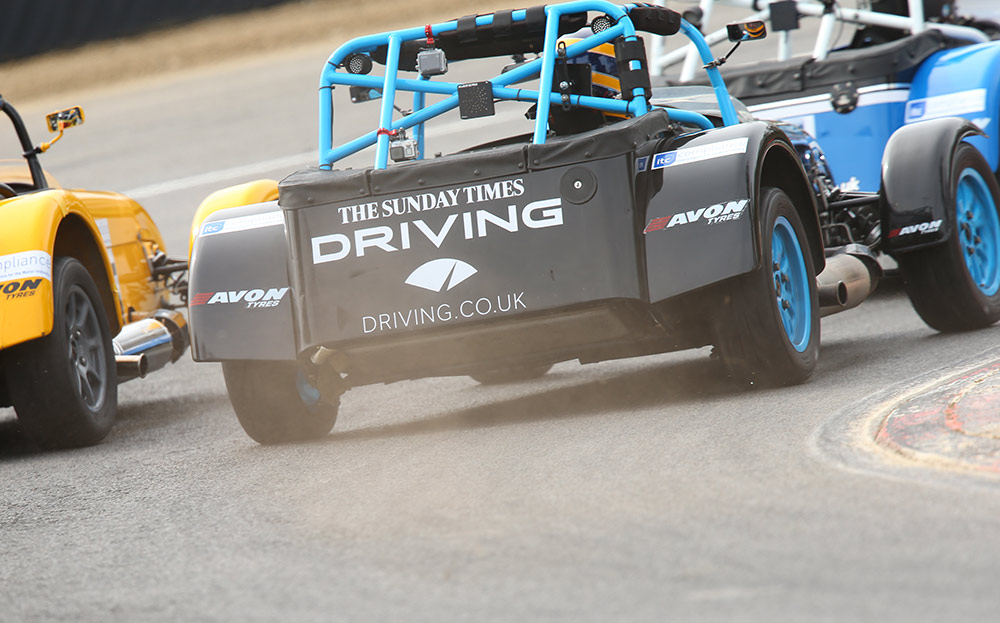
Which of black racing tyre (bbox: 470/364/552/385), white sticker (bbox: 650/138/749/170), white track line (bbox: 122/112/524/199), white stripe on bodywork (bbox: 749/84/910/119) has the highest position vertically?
white sticker (bbox: 650/138/749/170)

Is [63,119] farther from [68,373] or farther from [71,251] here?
[68,373]

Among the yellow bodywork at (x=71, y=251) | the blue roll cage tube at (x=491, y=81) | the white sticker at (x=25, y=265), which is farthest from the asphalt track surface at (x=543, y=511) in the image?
the blue roll cage tube at (x=491, y=81)

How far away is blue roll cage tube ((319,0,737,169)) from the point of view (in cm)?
586

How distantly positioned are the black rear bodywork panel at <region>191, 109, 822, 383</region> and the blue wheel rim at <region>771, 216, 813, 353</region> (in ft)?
1.32

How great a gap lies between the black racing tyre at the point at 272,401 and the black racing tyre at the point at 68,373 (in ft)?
3.10

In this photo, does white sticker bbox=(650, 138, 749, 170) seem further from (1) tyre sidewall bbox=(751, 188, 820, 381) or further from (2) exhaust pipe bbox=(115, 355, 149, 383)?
(2) exhaust pipe bbox=(115, 355, 149, 383)

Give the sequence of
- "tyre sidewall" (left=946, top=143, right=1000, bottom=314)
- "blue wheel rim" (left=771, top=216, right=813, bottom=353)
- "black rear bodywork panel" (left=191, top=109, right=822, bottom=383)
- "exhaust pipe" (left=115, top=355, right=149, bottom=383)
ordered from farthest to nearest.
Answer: "exhaust pipe" (left=115, top=355, right=149, bottom=383) < "tyre sidewall" (left=946, top=143, right=1000, bottom=314) < "blue wheel rim" (left=771, top=216, right=813, bottom=353) < "black rear bodywork panel" (left=191, top=109, right=822, bottom=383)

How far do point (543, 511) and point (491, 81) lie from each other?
2.60 m

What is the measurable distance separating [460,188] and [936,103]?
4.50 meters

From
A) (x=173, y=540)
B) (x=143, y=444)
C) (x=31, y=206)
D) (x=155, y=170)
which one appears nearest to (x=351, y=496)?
(x=173, y=540)

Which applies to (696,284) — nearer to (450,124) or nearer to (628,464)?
(628,464)

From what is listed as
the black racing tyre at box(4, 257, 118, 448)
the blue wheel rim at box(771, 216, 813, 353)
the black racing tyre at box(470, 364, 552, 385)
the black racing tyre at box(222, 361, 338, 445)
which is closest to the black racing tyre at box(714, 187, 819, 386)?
the blue wheel rim at box(771, 216, 813, 353)

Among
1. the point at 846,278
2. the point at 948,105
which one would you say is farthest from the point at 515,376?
the point at 948,105

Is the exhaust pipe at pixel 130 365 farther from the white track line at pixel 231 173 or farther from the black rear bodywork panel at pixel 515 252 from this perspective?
the white track line at pixel 231 173
